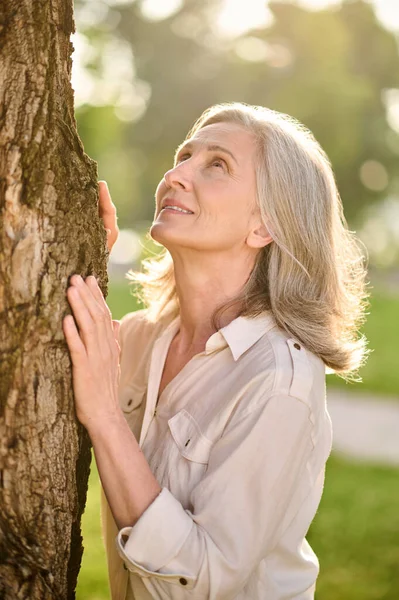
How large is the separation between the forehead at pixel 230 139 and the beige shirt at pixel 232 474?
56cm

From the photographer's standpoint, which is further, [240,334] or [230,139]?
[230,139]

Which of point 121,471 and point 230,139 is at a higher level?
point 230,139

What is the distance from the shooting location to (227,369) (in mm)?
2619

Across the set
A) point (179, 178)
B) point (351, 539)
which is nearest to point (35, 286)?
point (179, 178)

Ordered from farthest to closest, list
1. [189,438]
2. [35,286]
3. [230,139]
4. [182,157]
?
[182,157], [230,139], [189,438], [35,286]

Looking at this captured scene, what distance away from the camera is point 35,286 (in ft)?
7.01

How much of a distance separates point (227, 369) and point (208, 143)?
0.78 metres

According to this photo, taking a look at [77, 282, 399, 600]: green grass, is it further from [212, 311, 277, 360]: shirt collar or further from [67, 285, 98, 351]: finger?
[67, 285, 98, 351]: finger

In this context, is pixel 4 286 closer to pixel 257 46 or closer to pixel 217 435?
pixel 217 435

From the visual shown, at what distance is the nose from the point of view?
9.12ft

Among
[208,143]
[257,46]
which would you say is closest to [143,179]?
[257,46]

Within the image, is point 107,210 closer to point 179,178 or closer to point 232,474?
point 179,178

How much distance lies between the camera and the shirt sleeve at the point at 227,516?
7.32 ft

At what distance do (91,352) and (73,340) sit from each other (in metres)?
0.07
